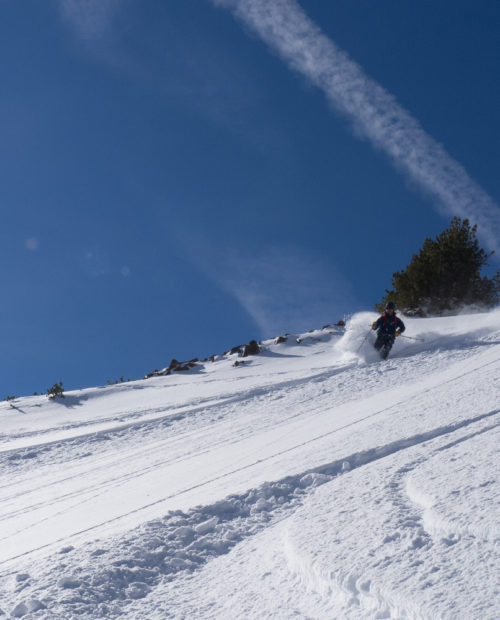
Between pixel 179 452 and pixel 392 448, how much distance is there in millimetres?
3433

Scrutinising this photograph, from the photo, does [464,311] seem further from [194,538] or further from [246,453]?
[194,538]

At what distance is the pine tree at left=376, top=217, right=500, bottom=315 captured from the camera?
27.1 m

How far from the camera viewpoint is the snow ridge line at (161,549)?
3523 mm

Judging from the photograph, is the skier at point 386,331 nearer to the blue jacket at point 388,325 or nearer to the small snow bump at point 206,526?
the blue jacket at point 388,325

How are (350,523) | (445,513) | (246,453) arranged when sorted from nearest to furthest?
(445,513) < (350,523) < (246,453)

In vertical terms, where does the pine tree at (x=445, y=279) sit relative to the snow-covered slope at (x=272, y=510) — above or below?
above

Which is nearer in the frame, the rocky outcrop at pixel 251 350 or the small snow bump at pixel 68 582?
the small snow bump at pixel 68 582

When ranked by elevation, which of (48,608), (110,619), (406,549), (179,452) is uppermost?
(179,452)

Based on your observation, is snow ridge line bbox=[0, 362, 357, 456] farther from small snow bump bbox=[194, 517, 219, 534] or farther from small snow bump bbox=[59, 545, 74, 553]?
small snow bump bbox=[194, 517, 219, 534]

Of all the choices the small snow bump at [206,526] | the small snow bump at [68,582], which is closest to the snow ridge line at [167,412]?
the small snow bump at [206,526]

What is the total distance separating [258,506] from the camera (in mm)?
4832

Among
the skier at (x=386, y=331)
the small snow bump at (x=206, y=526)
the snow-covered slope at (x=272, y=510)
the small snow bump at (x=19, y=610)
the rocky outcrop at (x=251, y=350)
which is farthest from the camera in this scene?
the rocky outcrop at (x=251, y=350)

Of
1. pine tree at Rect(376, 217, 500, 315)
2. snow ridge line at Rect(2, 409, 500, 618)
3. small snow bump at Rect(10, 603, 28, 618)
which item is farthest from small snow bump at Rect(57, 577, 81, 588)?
pine tree at Rect(376, 217, 500, 315)

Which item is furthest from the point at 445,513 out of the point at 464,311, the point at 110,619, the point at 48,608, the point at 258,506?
the point at 464,311
